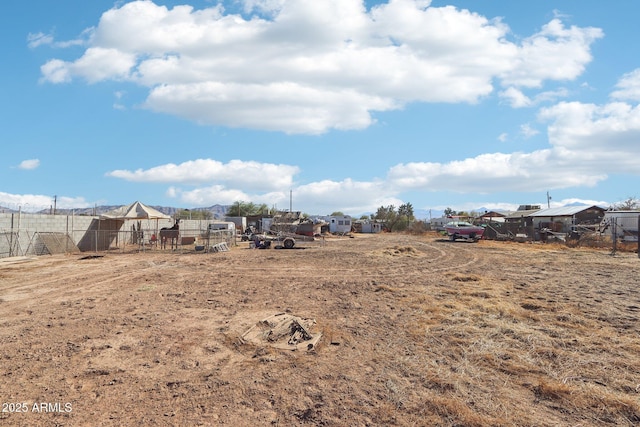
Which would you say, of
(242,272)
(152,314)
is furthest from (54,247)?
(152,314)

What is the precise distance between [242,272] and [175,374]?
11886 millimetres

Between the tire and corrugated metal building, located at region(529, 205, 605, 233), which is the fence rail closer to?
the tire

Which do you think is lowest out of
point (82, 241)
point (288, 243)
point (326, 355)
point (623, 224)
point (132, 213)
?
point (326, 355)

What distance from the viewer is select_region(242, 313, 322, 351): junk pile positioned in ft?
24.6

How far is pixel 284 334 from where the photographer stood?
802cm

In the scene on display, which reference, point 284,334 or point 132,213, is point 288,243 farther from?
point 284,334

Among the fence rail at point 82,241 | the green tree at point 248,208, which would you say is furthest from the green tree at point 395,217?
the fence rail at point 82,241

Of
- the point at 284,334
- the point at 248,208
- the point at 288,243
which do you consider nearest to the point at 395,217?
the point at 248,208

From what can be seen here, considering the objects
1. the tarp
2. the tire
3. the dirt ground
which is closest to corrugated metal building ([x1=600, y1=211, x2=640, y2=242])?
the dirt ground

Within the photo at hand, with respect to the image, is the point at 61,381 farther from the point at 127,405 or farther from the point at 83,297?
the point at 83,297

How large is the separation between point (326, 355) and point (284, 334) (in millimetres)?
1282

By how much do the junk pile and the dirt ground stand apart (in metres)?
0.14

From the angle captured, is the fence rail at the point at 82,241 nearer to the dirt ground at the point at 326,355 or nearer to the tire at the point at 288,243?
the tire at the point at 288,243

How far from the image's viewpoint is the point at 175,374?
20.2 feet
